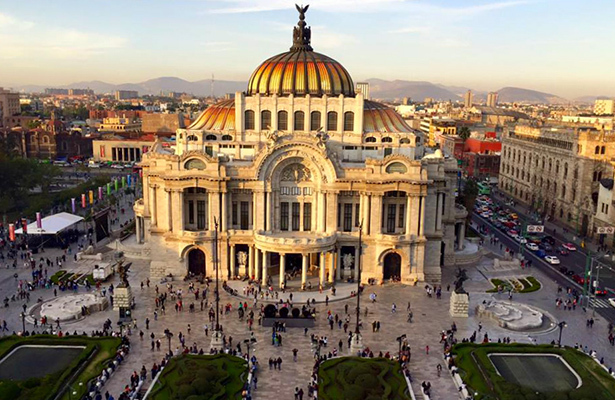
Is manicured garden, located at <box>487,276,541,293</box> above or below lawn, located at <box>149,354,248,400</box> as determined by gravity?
below

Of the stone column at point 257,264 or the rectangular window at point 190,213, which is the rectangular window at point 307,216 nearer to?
the stone column at point 257,264

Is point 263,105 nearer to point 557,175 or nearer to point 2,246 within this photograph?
point 2,246

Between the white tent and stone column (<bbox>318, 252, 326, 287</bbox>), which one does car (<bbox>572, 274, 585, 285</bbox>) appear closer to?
stone column (<bbox>318, 252, 326, 287</bbox>)

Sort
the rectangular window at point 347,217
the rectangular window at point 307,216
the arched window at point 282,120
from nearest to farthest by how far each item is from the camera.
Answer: the rectangular window at point 347,217 < the rectangular window at point 307,216 < the arched window at point 282,120

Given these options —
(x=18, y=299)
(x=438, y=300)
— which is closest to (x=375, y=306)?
(x=438, y=300)

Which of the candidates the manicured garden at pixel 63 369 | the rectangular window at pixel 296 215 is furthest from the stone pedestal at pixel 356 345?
the rectangular window at pixel 296 215

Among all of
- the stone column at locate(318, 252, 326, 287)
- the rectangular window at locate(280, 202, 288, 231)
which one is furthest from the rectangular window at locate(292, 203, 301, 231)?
the stone column at locate(318, 252, 326, 287)

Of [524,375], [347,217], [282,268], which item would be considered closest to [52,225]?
[282,268]
